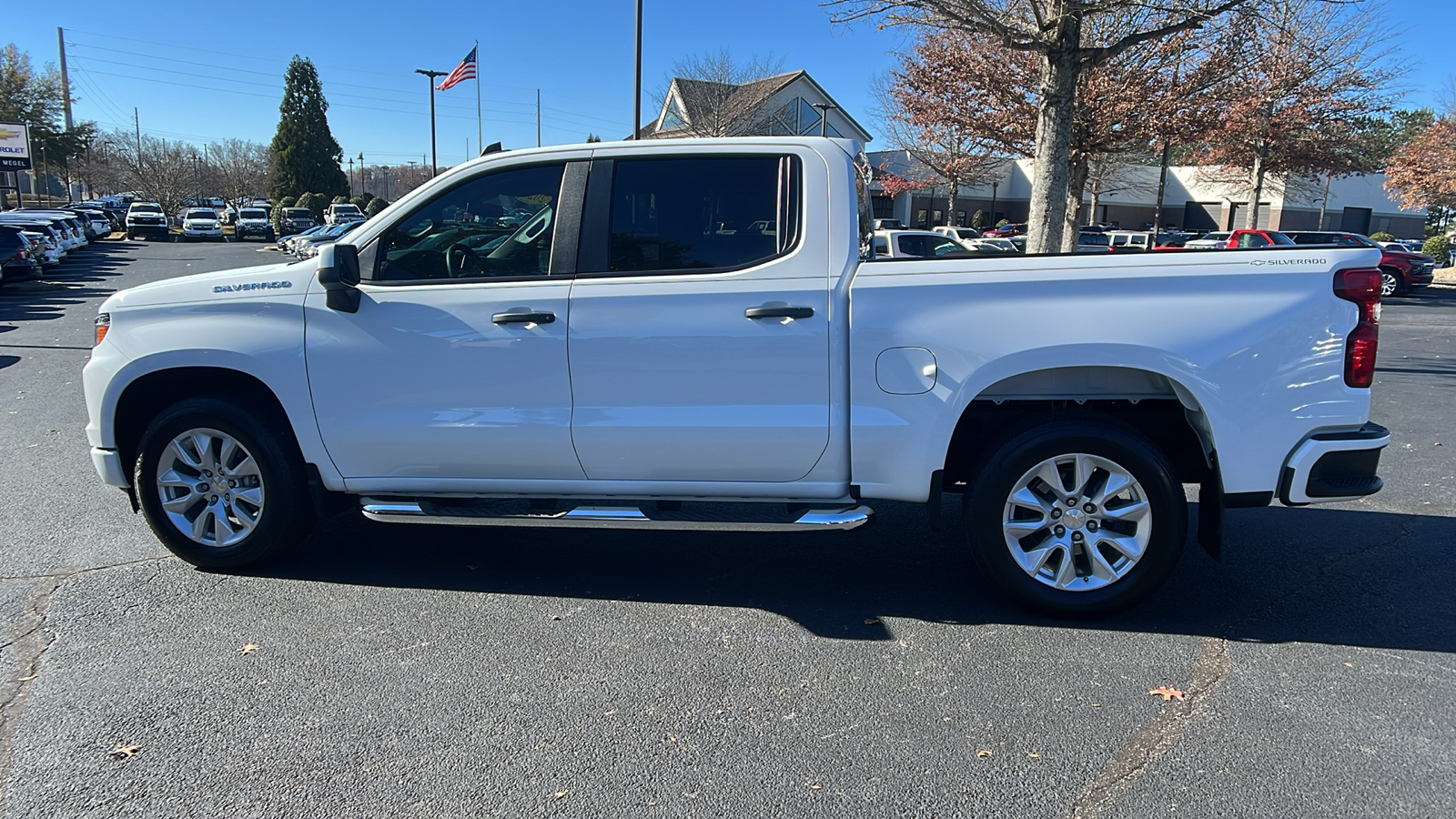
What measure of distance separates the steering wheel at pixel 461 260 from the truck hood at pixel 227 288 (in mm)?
609

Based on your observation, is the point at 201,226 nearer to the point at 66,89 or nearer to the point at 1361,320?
the point at 66,89

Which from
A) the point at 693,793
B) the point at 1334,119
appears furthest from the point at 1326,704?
the point at 1334,119

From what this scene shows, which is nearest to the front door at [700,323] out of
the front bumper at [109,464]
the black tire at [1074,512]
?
the black tire at [1074,512]

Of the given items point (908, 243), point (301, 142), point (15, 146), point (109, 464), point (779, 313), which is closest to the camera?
point (779, 313)

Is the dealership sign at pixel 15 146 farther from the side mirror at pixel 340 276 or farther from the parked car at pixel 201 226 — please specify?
the side mirror at pixel 340 276

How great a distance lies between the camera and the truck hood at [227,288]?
4.38 metres

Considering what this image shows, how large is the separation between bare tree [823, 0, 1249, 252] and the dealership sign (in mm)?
50076

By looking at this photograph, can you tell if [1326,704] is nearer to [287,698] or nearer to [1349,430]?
[1349,430]

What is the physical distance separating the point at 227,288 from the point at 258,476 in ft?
3.03

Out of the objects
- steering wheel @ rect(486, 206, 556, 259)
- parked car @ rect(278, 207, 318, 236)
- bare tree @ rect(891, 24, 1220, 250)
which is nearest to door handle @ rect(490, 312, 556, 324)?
steering wheel @ rect(486, 206, 556, 259)

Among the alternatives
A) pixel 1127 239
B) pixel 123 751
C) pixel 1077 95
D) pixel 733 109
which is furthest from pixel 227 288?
pixel 1127 239

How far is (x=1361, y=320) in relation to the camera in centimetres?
370

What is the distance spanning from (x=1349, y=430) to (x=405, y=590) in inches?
166

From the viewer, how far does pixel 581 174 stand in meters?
4.31
